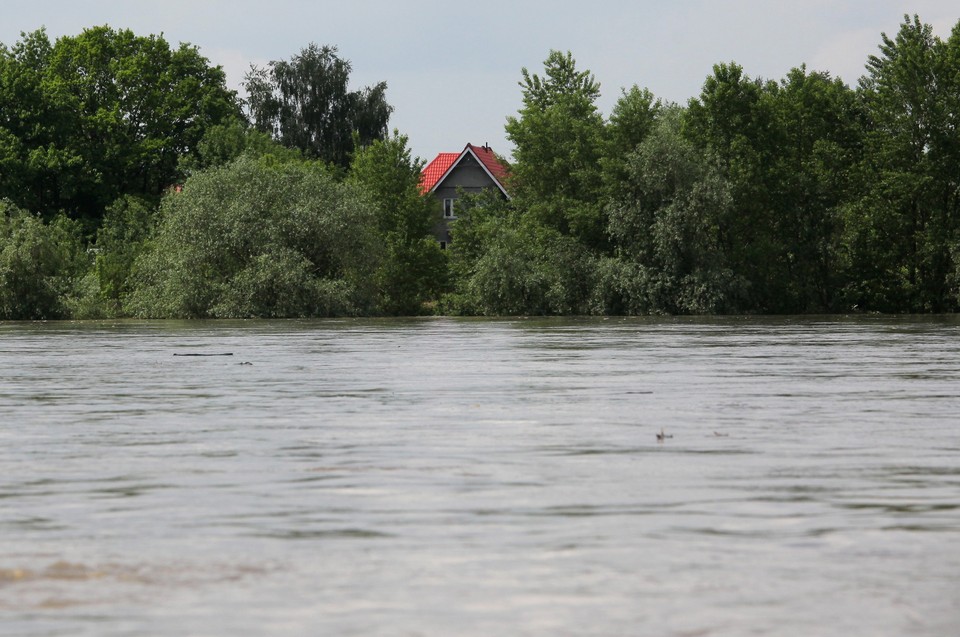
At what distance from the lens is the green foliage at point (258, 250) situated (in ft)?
213

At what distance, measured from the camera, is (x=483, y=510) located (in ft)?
24.5

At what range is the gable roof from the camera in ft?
359

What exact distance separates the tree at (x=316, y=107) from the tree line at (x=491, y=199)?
16 cm

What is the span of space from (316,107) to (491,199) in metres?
13.3

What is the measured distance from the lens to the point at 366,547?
6422mm

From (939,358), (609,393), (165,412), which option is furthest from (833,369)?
(165,412)

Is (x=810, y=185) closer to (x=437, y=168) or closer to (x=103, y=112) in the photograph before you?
(x=103, y=112)

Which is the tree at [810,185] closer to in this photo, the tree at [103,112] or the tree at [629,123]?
the tree at [629,123]

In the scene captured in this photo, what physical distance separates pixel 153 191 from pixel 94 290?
33.1 metres

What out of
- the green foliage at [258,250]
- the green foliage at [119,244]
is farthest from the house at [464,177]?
the green foliage at [258,250]

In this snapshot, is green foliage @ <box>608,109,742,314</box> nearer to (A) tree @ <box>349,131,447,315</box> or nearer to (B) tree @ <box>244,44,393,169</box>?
(A) tree @ <box>349,131,447,315</box>

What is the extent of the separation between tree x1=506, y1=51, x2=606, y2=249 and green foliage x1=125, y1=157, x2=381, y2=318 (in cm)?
1278

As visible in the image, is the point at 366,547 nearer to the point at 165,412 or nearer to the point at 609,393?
the point at 165,412

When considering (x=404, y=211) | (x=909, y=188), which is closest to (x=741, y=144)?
(x=909, y=188)
